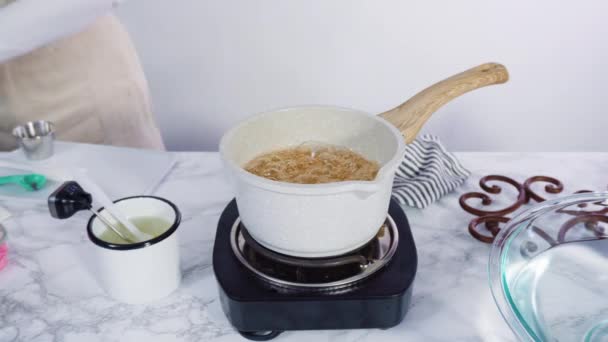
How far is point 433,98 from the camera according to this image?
0.78m

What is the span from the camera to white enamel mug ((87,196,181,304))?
68cm

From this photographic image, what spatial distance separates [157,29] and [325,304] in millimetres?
1472

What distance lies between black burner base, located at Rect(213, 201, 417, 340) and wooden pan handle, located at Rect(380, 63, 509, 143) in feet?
0.67

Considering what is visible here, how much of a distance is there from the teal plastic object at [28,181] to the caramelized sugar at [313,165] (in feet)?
1.53

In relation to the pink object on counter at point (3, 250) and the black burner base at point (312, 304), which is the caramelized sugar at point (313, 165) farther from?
the pink object on counter at point (3, 250)

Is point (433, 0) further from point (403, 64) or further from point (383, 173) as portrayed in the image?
point (383, 173)

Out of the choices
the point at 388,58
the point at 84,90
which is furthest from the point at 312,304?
the point at 388,58

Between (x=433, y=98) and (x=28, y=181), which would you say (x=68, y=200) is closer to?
(x=28, y=181)

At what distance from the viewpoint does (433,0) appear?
1714mm

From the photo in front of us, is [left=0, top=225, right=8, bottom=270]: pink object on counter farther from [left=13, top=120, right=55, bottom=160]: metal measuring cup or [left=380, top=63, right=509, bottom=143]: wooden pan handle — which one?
[left=380, top=63, right=509, bottom=143]: wooden pan handle

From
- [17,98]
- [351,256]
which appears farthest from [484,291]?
[17,98]

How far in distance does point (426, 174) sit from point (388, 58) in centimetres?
95

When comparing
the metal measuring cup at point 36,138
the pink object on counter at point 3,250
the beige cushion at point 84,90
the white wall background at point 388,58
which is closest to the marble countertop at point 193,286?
the pink object on counter at point 3,250

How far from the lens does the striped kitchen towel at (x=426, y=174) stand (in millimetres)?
904
